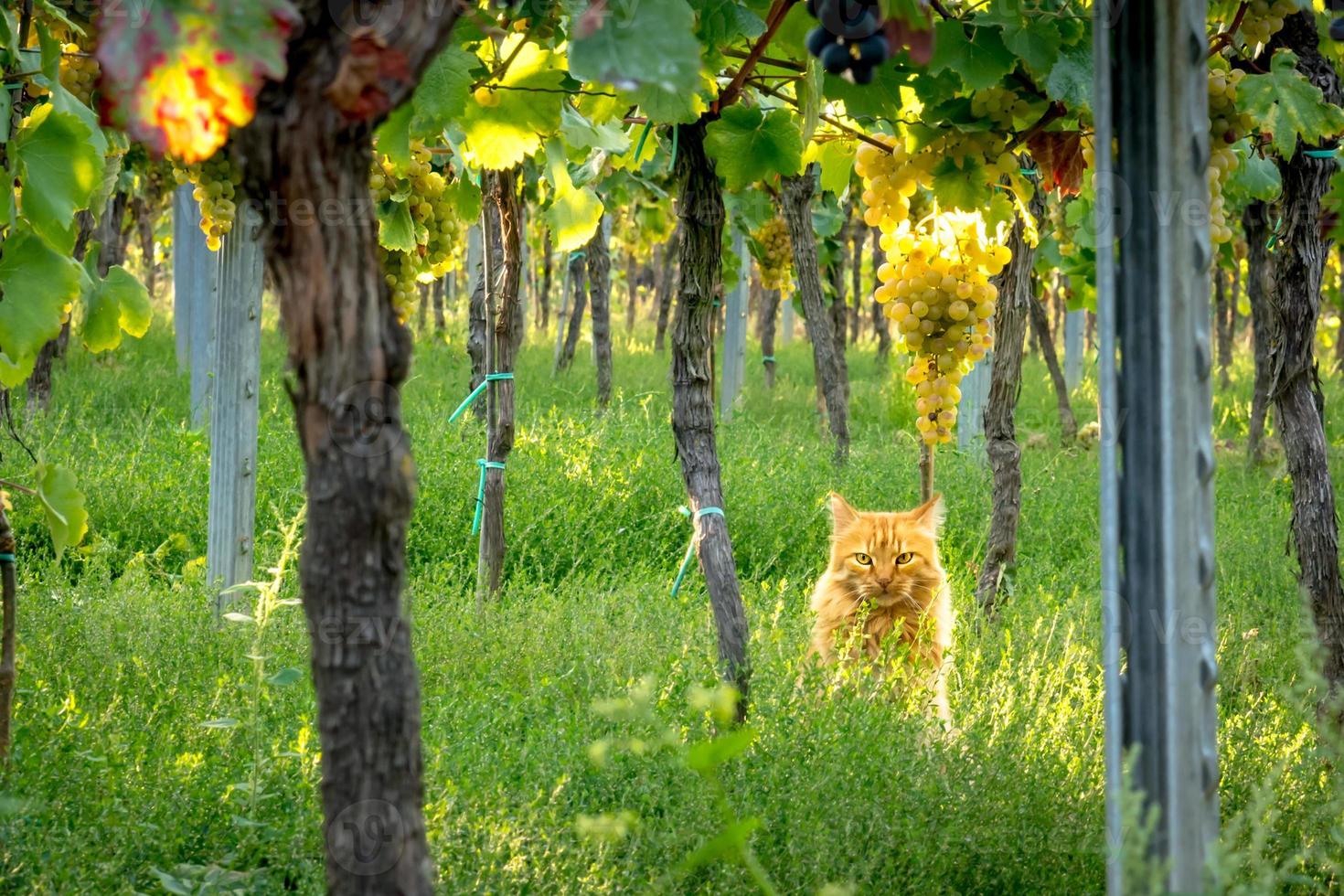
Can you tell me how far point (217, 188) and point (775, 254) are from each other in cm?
755

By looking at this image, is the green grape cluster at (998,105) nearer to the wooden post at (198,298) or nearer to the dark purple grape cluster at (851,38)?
the dark purple grape cluster at (851,38)

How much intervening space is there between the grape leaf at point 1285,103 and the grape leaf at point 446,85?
153 cm

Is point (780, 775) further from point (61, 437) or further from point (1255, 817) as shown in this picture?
point (61, 437)

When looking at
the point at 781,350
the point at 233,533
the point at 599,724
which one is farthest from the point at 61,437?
the point at 781,350

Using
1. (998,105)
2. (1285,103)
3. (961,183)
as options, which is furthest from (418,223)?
(1285,103)

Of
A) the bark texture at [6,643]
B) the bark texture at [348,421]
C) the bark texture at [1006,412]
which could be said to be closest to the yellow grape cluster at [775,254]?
the bark texture at [1006,412]

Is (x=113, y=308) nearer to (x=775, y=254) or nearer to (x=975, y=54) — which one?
(x=975, y=54)

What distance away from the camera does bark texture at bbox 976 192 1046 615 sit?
4.56 meters

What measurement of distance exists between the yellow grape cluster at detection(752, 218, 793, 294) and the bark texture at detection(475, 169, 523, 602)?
18.8 feet

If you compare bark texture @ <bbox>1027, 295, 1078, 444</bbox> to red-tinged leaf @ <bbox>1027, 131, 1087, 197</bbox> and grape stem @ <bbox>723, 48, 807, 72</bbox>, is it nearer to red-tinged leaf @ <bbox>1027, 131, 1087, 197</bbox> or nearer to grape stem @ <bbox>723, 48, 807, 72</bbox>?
red-tinged leaf @ <bbox>1027, 131, 1087, 197</bbox>

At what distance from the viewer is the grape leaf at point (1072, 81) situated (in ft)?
7.99

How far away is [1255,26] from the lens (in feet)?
8.60

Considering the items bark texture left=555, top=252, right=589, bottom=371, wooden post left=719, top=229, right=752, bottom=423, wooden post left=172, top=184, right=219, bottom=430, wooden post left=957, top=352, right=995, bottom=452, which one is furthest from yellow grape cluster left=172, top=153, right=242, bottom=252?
bark texture left=555, top=252, right=589, bottom=371

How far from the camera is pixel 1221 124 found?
2.56m
